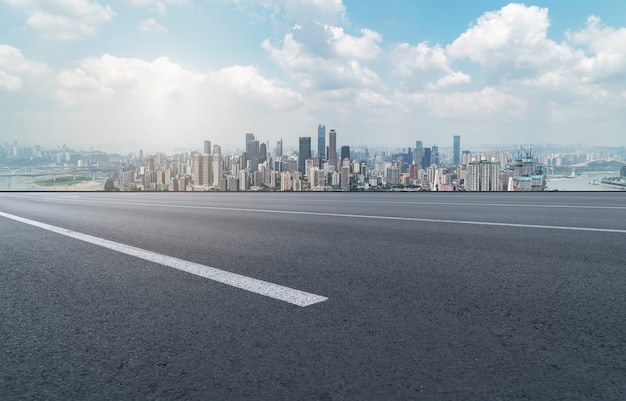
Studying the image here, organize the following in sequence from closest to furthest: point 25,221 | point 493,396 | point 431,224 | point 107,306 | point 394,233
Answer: point 493,396 < point 107,306 < point 394,233 < point 431,224 < point 25,221

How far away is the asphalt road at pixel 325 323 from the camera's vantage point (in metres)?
1.71

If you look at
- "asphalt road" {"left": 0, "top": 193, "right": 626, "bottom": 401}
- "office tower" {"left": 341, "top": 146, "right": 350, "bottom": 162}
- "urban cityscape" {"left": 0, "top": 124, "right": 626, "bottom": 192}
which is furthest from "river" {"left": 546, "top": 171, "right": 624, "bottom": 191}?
"office tower" {"left": 341, "top": 146, "right": 350, "bottom": 162}

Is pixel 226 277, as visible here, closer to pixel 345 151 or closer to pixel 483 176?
pixel 483 176

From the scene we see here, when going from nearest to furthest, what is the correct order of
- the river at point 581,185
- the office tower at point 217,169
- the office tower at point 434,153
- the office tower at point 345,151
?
the river at point 581,185 → the office tower at point 217,169 → the office tower at point 345,151 → the office tower at point 434,153

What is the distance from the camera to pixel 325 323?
2385 millimetres

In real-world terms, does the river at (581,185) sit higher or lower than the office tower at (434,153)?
lower

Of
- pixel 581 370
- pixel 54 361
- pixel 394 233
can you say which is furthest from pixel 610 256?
pixel 54 361

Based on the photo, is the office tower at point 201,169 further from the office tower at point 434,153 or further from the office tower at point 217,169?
the office tower at point 434,153

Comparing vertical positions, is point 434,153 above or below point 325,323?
above

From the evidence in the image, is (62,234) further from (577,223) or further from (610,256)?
(577,223)

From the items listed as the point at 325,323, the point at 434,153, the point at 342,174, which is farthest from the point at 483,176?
the point at 434,153

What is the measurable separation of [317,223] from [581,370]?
18.9 feet

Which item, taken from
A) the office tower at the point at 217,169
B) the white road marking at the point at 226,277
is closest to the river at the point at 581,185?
the white road marking at the point at 226,277

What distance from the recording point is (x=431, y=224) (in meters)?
6.95
